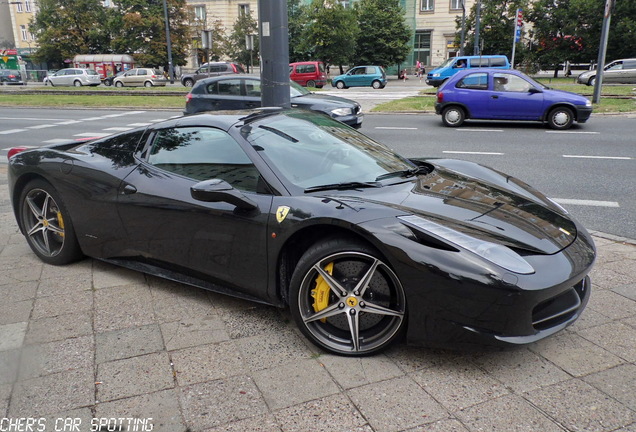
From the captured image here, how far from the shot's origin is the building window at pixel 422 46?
184 feet

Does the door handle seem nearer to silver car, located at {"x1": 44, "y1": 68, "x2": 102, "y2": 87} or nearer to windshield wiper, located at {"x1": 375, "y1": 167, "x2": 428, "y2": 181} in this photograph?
windshield wiper, located at {"x1": 375, "y1": 167, "x2": 428, "y2": 181}

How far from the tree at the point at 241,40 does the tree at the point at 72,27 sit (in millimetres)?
13659

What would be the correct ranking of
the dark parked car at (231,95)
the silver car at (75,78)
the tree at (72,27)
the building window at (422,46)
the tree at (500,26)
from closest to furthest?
the dark parked car at (231,95) → the silver car at (75,78) → the tree at (500,26) → the tree at (72,27) → the building window at (422,46)

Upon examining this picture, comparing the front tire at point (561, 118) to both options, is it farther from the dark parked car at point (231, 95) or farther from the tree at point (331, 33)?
the tree at point (331, 33)

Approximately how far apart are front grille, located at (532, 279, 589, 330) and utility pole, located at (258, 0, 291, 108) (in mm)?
4624

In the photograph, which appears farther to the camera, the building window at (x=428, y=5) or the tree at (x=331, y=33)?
the building window at (x=428, y=5)

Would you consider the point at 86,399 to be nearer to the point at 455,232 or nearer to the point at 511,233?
the point at 455,232

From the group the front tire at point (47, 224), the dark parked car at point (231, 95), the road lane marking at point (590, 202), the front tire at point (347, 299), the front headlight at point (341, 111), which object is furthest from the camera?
the dark parked car at point (231, 95)

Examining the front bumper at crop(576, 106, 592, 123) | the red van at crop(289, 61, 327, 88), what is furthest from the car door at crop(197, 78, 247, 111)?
the red van at crop(289, 61, 327, 88)

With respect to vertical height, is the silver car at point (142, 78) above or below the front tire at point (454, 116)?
above

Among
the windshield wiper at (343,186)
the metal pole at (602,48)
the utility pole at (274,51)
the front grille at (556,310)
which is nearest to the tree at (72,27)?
the metal pole at (602,48)

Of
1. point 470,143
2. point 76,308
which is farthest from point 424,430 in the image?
point 470,143

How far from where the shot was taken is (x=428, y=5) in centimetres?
5509

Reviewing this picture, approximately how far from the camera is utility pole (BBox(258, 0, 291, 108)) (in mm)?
6508
